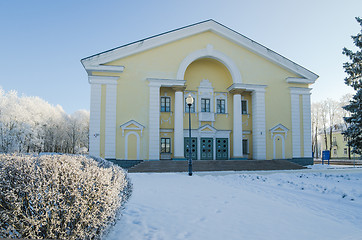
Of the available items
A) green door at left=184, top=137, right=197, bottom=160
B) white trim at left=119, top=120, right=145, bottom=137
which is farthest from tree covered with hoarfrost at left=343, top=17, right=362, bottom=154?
white trim at left=119, top=120, right=145, bottom=137

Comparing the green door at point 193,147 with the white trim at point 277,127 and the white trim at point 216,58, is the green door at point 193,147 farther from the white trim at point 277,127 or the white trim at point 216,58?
the white trim at point 277,127

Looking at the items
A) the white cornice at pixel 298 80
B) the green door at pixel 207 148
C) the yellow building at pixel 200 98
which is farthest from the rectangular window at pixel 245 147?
the white cornice at pixel 298 80

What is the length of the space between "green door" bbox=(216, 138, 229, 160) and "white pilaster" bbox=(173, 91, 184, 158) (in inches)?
152

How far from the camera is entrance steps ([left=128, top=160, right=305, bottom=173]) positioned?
17.3 metres

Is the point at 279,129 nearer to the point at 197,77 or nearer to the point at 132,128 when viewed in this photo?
the point at 197,77

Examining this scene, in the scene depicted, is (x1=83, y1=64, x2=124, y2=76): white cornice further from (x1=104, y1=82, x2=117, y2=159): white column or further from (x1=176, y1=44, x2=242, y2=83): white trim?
(x1=176, y1=44, x2=242, y2=83): white trim

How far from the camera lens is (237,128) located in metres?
22.1

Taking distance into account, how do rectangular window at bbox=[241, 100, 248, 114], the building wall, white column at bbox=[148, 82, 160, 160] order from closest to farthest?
white column at bbox=[148, 82, 160, 160] < the building wall < rectangular window at bbox=[241, 100, 248, 114]

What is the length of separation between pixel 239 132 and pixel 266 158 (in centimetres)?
327

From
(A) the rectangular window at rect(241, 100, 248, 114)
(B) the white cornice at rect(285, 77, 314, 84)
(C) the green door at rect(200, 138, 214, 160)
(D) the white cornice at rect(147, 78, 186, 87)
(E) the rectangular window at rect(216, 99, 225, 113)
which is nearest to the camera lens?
(D) the white cornice at rect(147, 78, 186, 87)

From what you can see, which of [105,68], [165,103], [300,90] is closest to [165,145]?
[165,103]

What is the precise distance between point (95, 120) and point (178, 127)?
6.55 metres

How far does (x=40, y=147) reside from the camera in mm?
47000

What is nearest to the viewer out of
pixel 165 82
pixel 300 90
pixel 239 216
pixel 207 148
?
pixel 239 216
